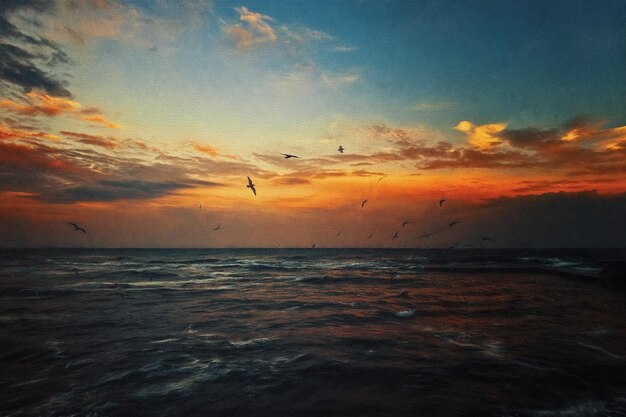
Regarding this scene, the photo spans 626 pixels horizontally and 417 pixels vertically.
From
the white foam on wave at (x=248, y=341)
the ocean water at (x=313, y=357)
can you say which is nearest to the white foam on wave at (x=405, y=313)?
the ocean water at (x=313, y=357)

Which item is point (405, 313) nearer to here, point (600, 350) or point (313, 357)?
point (600, 350)

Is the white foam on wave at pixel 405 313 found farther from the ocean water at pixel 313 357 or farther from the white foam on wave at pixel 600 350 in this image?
the white foam on wave at pixel 600 350

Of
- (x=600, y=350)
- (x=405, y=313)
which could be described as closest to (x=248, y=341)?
(x=405, y=313)

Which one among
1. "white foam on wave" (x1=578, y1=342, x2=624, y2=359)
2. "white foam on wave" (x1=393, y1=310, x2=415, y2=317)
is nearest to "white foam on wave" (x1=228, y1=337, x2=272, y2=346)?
"white foam on wave" (x1=393, y1=310, x2=415, y2=317)

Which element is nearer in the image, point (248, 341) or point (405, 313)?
point (248, 341)

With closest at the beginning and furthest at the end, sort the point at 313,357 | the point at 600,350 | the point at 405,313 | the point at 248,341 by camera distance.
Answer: the point at 313,357 < the point at 600,350 < the point at 248,341 < the point at 405,313

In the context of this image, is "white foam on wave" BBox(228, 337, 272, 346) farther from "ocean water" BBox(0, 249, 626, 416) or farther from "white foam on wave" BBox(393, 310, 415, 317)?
"white foam on wave" BBox(393, 310, 415, 317)

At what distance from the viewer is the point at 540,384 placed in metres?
9.38

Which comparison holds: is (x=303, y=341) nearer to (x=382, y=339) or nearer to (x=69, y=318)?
(x=382, y=339)

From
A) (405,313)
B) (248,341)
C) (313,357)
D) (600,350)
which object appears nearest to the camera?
(313,357)

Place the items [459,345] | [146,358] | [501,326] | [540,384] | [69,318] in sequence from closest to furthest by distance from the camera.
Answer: [540,384], [146,358], [459,345], [501,326], [69,318]

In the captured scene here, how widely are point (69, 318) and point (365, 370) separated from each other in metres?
16.9

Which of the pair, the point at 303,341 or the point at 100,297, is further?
the point at 100,297

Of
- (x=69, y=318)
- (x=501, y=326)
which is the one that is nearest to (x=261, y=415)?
(x=501, y=326)
